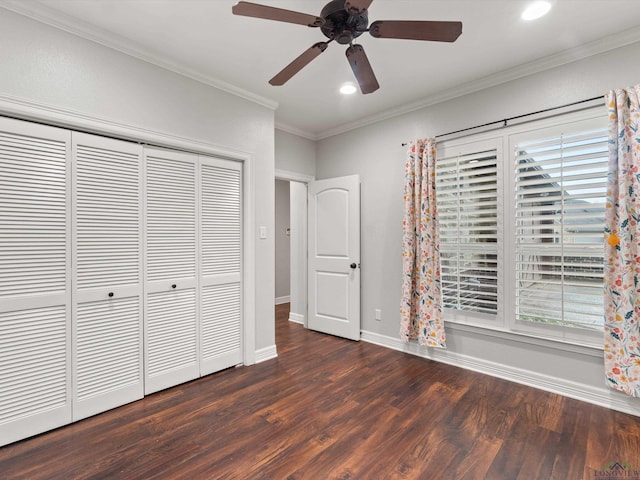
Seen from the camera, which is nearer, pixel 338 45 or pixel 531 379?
pixel 338 45

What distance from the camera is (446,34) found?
1611 mm

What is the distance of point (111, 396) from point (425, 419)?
2296 mm

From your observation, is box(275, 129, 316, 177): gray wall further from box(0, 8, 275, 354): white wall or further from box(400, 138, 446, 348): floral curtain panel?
box(400, 138, 446, 348): floral curtain panel

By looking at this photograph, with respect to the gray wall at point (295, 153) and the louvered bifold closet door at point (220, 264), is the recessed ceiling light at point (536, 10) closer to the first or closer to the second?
the louvered bifold closet door at point (220, 264)

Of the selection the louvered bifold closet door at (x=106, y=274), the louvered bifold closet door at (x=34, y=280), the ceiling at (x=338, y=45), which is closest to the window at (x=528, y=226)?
the ceiling at (x=338, y=45)

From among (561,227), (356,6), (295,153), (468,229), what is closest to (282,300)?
(295,153)

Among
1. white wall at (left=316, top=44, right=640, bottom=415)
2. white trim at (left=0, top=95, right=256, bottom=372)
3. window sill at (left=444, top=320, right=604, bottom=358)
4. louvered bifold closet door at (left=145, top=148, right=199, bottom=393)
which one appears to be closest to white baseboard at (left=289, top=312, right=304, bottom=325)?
white wall at (left=316, top=44, right=640, bottom=415)

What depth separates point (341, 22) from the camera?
1.63m

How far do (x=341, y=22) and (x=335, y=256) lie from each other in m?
2.87

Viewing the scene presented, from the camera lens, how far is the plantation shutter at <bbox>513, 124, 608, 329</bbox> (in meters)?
2.45

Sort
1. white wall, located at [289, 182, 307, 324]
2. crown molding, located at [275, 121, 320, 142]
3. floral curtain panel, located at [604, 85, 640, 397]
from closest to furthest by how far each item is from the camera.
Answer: floral curtain panel, located at [604, 85, 640, 397]
crown molding, located at [275, 121, 320, 142]
white wall, located at [289, 182, 307, 324]

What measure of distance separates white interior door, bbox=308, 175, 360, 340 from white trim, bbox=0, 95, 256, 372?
126 cm

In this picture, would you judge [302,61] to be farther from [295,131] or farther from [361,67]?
[295,131]

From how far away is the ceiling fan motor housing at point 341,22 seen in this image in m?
1.55
